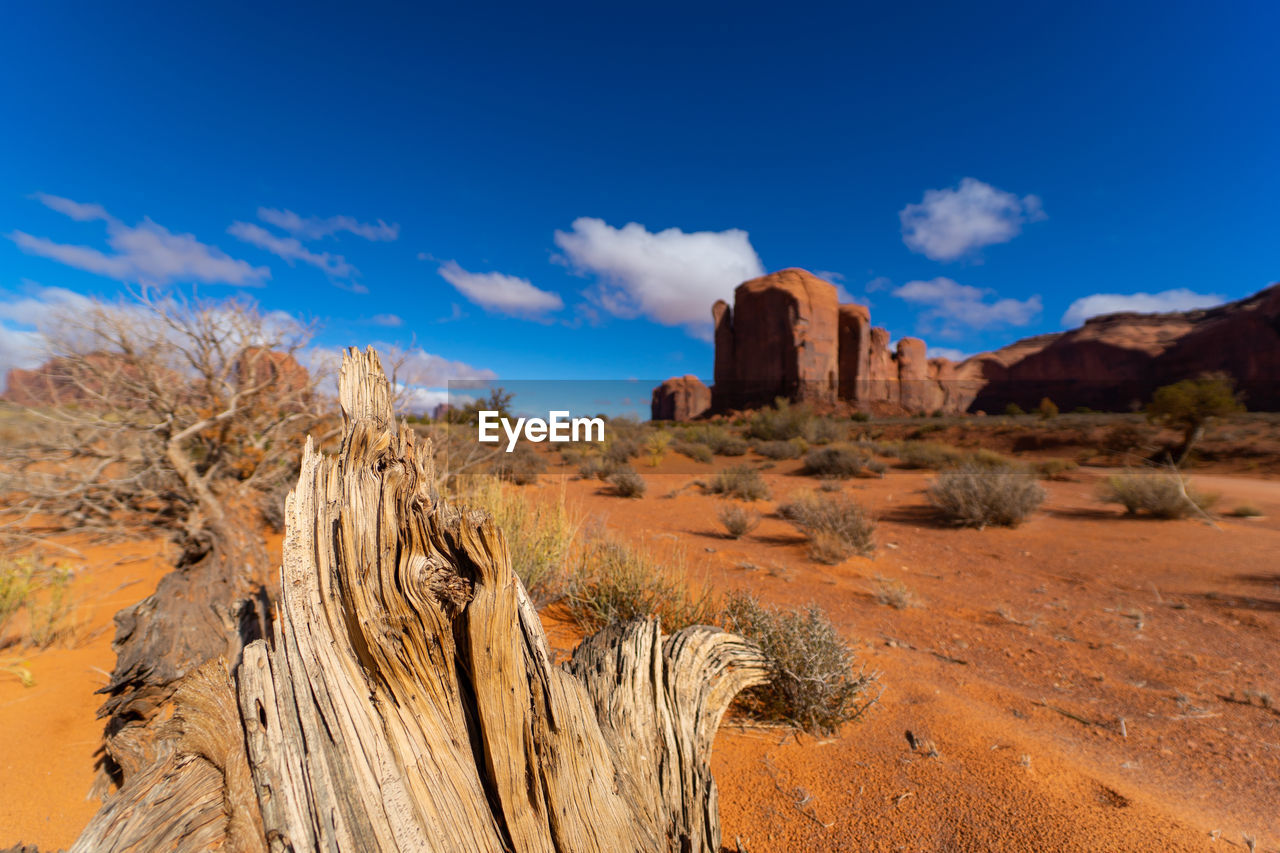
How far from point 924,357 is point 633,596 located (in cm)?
7040

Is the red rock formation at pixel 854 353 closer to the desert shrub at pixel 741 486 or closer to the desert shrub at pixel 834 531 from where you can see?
the desert shrub at pixel 741 486

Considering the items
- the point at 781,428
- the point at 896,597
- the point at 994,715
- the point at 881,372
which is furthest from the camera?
the point at 881,372

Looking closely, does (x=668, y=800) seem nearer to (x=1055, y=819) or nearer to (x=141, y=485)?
(x=1055, y=819)

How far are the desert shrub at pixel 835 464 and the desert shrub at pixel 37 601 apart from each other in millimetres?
12622

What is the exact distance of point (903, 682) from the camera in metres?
2.81

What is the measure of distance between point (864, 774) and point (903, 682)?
106 centimetres

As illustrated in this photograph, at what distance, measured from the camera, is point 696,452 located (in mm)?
17406

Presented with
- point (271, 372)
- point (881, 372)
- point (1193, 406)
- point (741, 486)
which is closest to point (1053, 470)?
point (1193, 406)

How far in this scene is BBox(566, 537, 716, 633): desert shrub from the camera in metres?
3.20

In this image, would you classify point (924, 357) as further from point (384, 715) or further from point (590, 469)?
point (384, 715)

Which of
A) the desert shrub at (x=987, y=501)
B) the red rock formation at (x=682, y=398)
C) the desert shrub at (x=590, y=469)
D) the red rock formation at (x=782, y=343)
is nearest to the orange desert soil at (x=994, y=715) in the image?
the desert shrub at (x=987, y=501)

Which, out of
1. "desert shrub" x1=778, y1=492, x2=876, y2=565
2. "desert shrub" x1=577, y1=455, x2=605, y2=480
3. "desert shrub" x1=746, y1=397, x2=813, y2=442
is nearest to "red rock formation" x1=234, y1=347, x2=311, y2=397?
"desert shrub" x1=778, y1=492, x2=876, y2=565

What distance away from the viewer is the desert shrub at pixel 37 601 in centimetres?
323

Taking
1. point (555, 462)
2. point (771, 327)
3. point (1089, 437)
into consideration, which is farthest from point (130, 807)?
point (771, 327)
